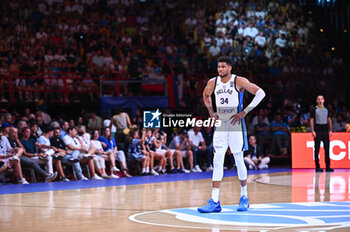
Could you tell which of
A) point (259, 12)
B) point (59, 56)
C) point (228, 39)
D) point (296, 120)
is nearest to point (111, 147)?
point (59, 56)

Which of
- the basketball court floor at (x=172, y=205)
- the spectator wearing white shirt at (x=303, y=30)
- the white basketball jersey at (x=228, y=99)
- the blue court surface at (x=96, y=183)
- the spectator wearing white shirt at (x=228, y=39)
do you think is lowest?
the blue court surface at (x=96, y=183)

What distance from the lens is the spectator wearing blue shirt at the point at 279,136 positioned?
18.0m

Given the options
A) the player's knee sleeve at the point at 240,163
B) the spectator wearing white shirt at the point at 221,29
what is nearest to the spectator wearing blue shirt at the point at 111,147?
the player's knee sleeve at the point at 240,163

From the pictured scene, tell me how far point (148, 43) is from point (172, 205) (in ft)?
45.2

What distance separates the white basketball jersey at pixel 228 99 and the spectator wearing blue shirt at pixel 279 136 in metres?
10.3

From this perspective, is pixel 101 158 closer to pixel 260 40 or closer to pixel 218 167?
pixel 218 167

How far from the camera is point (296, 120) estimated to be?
1850 centimetres

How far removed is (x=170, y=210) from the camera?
26.6 ft

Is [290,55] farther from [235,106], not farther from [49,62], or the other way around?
[235,106]

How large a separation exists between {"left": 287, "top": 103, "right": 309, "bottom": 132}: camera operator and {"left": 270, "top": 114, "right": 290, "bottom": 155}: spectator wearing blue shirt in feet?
0.80

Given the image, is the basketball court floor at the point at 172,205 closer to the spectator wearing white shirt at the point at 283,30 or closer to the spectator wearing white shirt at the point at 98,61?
the spectator wearing white shirt at the point at 98,61

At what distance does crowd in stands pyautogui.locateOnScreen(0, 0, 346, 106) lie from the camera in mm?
18250

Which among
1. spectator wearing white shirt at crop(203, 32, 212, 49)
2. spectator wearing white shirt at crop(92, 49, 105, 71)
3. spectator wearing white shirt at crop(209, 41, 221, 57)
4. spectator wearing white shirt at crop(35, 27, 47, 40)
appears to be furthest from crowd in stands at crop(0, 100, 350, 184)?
spectator wearing white shirt at crop(203, 32, 212, 49)

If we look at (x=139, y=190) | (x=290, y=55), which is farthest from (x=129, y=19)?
(x=139, y=190)
